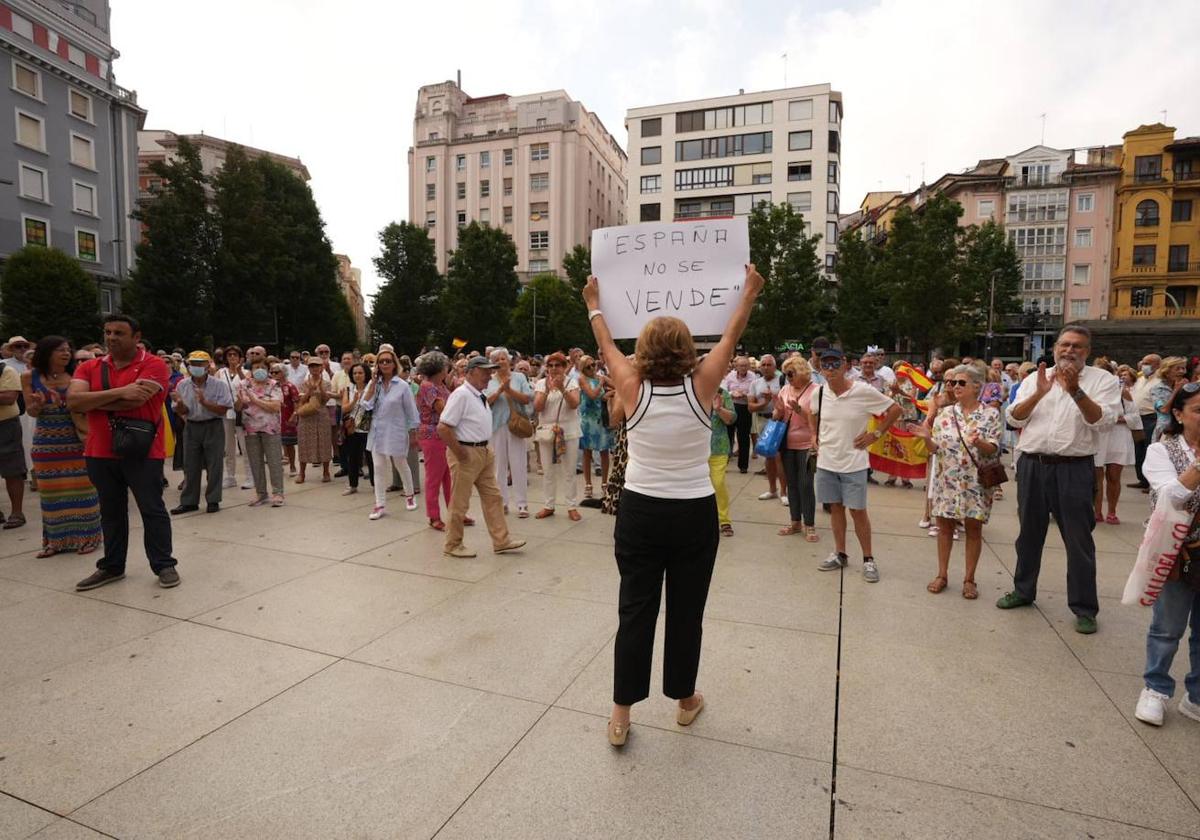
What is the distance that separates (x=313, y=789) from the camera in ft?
8.90

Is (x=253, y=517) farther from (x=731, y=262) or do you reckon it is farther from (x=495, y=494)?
(x=731, y=262)

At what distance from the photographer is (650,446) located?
2.84 metres

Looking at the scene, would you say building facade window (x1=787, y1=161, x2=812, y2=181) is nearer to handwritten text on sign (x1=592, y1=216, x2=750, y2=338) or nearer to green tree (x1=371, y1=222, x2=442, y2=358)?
green tree (x1=371, y1=222, x2=442, y2=358)

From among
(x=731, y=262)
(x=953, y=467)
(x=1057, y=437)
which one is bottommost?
(x=953, y=467)

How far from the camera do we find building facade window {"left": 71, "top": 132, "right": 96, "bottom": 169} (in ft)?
123

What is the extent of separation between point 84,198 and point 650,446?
48750mm

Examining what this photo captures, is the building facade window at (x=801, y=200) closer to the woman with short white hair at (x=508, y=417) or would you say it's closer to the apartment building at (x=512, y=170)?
the apartment building at (x=512, y=170)

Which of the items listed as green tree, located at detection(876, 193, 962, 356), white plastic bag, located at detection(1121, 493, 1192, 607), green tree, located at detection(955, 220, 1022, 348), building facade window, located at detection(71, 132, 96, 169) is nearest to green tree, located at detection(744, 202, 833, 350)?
green tree, located at detection(876, 193, 962, 356)

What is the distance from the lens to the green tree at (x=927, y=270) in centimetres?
3569

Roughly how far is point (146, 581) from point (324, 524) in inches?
84.1

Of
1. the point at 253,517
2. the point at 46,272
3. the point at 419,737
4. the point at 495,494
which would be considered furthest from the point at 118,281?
the point at 419,737

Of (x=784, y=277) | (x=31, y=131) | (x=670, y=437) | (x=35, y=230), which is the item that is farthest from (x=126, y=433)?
(x=31, y=131)

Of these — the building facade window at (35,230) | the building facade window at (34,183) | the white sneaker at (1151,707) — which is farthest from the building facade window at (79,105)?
the white sneaker at (1151,707)

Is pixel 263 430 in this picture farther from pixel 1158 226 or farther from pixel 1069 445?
pixel 1158 226
